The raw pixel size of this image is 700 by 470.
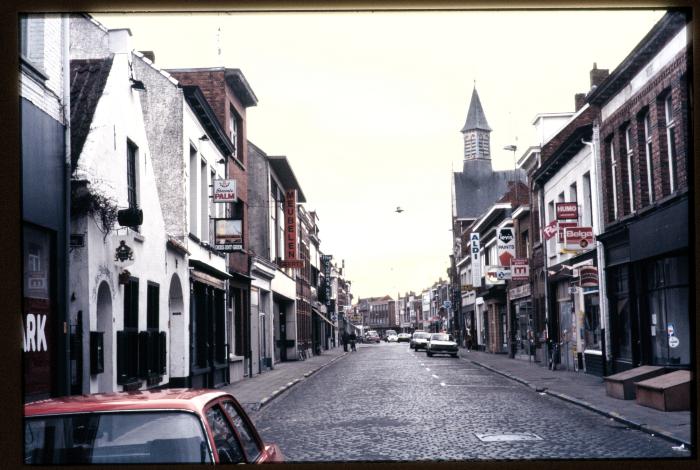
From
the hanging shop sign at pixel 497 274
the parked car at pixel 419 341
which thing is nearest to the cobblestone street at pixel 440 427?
the hanging shop sign at pixel 497 274

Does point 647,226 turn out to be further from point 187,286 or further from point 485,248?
point 485,248

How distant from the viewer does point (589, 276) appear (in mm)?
25406

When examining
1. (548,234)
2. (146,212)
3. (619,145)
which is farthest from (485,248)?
(146,212)

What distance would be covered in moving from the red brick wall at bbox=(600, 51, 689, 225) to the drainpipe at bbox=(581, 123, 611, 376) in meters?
0.43

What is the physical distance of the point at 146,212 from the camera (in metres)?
18.0

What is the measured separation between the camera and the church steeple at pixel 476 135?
10162cm

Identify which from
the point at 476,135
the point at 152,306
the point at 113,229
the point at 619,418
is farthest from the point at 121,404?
the point at 476,135

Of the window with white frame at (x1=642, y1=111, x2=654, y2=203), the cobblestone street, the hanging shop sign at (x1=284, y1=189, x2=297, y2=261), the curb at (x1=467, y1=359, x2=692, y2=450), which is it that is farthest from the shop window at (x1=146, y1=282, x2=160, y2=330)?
the hanging shop sign at (x1=284, y1=189, x2=297, y2=261)

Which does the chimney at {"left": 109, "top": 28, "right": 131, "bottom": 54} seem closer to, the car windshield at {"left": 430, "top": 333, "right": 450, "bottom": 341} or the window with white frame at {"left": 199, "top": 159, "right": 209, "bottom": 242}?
the window with white frame at {"left": 199, "top": 159, "right": 209, "bottom": 242}

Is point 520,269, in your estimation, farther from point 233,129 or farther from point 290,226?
point 233,129

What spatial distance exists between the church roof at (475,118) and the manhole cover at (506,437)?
301ft

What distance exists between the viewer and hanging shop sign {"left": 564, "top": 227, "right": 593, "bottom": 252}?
84.9ft

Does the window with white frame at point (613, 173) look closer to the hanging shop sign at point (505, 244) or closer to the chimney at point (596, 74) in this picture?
the chimney at point (596, 74)

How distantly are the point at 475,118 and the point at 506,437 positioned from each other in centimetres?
9402
